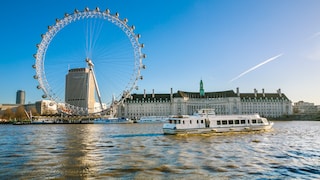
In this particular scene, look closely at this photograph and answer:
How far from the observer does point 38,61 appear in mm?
62969

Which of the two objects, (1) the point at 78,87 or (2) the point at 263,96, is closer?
(1) the point at 78,87

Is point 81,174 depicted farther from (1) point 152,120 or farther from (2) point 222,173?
(1) point 152,120

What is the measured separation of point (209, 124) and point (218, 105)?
143 m

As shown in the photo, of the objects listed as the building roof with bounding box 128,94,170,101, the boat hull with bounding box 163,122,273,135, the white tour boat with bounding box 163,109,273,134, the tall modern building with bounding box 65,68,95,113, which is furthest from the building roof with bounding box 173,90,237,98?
the boat hull with bounding box 163,122,273,135

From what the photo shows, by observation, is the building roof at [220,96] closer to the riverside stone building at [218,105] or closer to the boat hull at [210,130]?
the riverside stone building at [218,105]

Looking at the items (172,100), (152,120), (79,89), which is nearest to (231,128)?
(79,89)

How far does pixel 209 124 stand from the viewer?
45.3 m

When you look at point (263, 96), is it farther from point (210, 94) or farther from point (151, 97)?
point (151, 97)

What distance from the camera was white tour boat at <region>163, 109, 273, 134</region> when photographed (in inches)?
1708

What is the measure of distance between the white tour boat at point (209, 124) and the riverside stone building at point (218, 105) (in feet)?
425

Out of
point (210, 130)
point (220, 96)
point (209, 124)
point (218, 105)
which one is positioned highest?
point (220, 96)

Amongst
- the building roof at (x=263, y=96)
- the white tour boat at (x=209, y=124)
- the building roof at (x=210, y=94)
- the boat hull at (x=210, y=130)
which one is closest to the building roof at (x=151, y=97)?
the building roof at (x=210, y=94)

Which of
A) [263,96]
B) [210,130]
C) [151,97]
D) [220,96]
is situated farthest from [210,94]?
[210,130]

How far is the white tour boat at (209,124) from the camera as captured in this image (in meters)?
43.4
